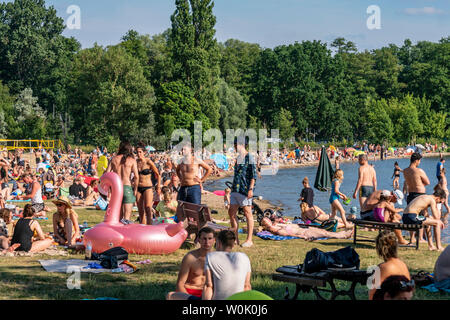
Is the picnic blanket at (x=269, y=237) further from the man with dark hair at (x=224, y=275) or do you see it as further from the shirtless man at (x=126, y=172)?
the man with dark hair at (x=224, y=275)

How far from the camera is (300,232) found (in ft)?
37.6

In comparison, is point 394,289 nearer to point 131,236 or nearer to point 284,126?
point 131,236

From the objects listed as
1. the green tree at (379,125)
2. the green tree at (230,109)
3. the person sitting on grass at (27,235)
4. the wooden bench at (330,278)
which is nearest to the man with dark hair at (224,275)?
the wooden bench at (330,278)

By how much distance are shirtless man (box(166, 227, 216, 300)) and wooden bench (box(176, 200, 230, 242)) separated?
296 cm

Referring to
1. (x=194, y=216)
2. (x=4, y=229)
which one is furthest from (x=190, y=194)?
(x=4, y=229)

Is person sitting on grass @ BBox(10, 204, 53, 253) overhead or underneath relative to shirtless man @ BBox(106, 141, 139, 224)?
underneath

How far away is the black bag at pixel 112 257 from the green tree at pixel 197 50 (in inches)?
1803

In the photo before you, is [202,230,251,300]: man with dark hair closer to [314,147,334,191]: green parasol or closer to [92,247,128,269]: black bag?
[92,247,128,269]: black bag

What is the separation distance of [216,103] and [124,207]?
45.5m

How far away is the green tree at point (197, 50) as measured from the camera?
173ft

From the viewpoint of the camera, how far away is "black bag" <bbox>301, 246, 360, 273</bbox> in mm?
5855

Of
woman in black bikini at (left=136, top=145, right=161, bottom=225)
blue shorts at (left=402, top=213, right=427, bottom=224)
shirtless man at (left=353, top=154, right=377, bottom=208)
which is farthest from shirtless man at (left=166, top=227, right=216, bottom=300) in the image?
shirtless man at (left=353, top=154, right=377, bottom=208)

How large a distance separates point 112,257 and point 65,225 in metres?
2.29
